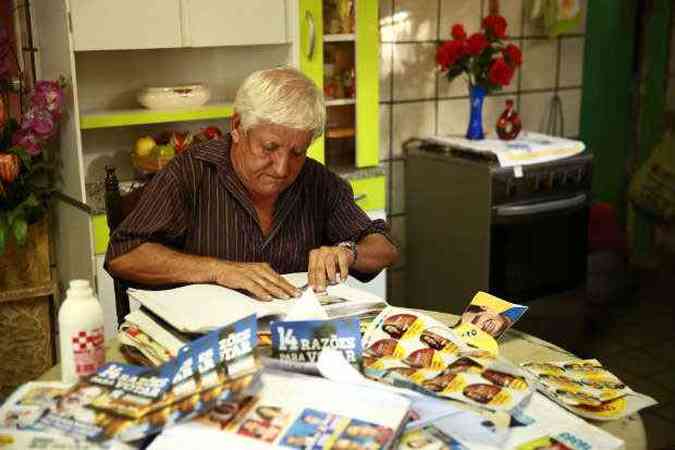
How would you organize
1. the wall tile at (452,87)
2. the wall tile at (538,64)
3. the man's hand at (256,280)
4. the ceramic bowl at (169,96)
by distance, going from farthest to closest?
the wall tile at (538,64)
the wall tile at (452,87)
the ceramic bowl at (169,96)
the man's hand at (256,280)

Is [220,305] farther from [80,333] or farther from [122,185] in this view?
[122,185]

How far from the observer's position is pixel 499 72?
3.25 m

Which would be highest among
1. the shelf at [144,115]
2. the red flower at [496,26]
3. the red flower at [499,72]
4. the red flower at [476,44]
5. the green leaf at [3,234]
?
the red flower at [496,26]

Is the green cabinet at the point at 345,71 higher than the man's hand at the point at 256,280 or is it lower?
higher

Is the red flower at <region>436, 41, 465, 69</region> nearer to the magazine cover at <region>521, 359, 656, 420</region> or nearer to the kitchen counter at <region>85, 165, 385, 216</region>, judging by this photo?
the kitchen counter at <region>85, 165, 385, 216</region>

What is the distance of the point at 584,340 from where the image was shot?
3.56 m

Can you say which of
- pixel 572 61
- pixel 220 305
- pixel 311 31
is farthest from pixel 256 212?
pixel 572 61

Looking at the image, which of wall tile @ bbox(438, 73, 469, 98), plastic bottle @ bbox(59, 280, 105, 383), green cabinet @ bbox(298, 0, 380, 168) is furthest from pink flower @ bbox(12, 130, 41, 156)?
wall tile @ bbox(438, 73, 469, 98)

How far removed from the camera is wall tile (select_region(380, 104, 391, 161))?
3494mm

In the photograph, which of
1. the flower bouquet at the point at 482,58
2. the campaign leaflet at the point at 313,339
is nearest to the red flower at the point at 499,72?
the flower bouquet at the point at 482,58

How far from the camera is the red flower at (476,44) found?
3.25 m

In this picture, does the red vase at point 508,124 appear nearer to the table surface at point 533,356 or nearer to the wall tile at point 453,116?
the wall tile at point 453,116

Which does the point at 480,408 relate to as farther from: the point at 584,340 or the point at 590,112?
the point at 590,112

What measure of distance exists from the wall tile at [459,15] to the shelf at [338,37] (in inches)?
25.4
